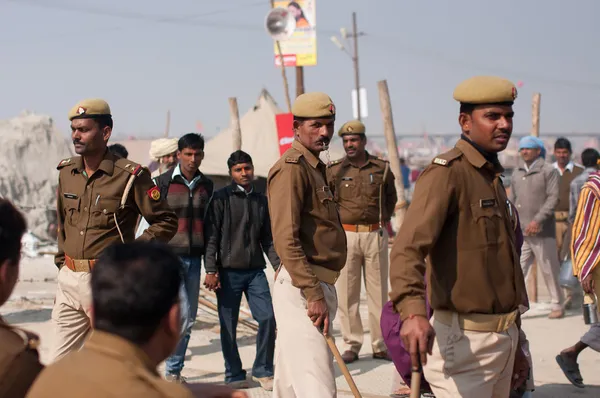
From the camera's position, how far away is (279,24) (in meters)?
13.6

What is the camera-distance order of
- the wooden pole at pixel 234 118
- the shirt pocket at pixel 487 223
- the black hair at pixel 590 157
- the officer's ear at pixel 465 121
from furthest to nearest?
the wooden pole at pixel 234 118
the black hair at pixel 590 157
the officer's ear at pixel 465 121
the shirt pocket at pixel 487 223

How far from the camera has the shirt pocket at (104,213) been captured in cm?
557

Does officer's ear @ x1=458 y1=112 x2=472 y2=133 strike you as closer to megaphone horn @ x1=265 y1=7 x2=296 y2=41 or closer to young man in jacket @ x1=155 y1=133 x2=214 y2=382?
young man in jacket @ x1=155 y1=133 x2=214 y2=382

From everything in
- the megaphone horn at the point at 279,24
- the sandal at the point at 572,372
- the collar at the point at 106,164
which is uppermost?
the megaphone horn at the point at 279,24

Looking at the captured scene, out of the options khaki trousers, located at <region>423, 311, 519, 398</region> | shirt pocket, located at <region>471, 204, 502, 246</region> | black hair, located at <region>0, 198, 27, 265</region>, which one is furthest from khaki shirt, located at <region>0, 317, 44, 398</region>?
shirt pocket, located at <region>471, 204, 502, 246</region>

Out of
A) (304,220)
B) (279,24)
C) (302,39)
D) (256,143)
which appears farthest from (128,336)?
(256,143)

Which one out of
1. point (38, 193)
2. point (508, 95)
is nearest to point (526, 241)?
point (508, 95)

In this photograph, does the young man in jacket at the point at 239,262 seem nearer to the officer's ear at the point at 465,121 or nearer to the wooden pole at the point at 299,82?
the officer's ear at the point at 465,121

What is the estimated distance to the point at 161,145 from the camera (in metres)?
8.81

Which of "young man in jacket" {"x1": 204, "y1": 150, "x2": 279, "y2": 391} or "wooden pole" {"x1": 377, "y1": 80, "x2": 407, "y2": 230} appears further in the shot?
"wooden pole" {"x1": 377, "y1": 80, "x2": 407, "y2": 230}

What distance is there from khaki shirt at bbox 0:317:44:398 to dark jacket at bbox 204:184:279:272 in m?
4.98

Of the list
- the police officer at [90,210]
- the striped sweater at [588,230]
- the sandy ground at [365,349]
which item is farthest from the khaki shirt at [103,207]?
the striped sweater at [588,230]

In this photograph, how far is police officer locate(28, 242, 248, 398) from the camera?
2.04 meters

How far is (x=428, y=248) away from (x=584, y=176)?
7387 mm
